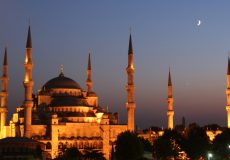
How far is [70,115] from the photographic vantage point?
72125mm

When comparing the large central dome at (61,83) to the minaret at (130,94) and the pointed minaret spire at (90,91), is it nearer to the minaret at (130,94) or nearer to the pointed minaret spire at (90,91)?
the pointed minaret spire at (90,91)

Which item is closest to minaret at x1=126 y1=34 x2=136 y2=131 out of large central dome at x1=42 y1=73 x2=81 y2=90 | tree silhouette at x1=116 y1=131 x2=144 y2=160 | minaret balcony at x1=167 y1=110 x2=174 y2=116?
minaret balcony at x1=167 y1=110 x2=174 y2=116

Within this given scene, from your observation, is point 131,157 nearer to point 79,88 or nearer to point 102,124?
point 102,124

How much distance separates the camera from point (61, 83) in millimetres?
77125

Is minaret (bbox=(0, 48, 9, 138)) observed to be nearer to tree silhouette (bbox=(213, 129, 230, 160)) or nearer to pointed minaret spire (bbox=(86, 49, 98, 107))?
pointed minaret spire (bbox=(86, 49, 98, 107))

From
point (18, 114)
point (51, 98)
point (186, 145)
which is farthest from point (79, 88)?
point (186, 145)

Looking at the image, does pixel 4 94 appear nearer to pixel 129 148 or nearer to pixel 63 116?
pixel 63 116

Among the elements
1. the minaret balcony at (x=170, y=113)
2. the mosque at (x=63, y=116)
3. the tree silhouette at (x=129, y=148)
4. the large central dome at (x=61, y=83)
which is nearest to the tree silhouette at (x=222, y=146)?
the tree silhouette at (x=129, y=148)

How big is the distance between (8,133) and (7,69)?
8.38 meters

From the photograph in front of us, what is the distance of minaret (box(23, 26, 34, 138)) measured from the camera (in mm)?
65375

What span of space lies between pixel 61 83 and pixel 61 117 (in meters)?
6.78

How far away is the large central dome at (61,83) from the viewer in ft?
252

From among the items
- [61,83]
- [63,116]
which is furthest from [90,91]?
[63,116]

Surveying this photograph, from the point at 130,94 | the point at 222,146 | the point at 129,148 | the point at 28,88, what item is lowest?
the point at 129,148
